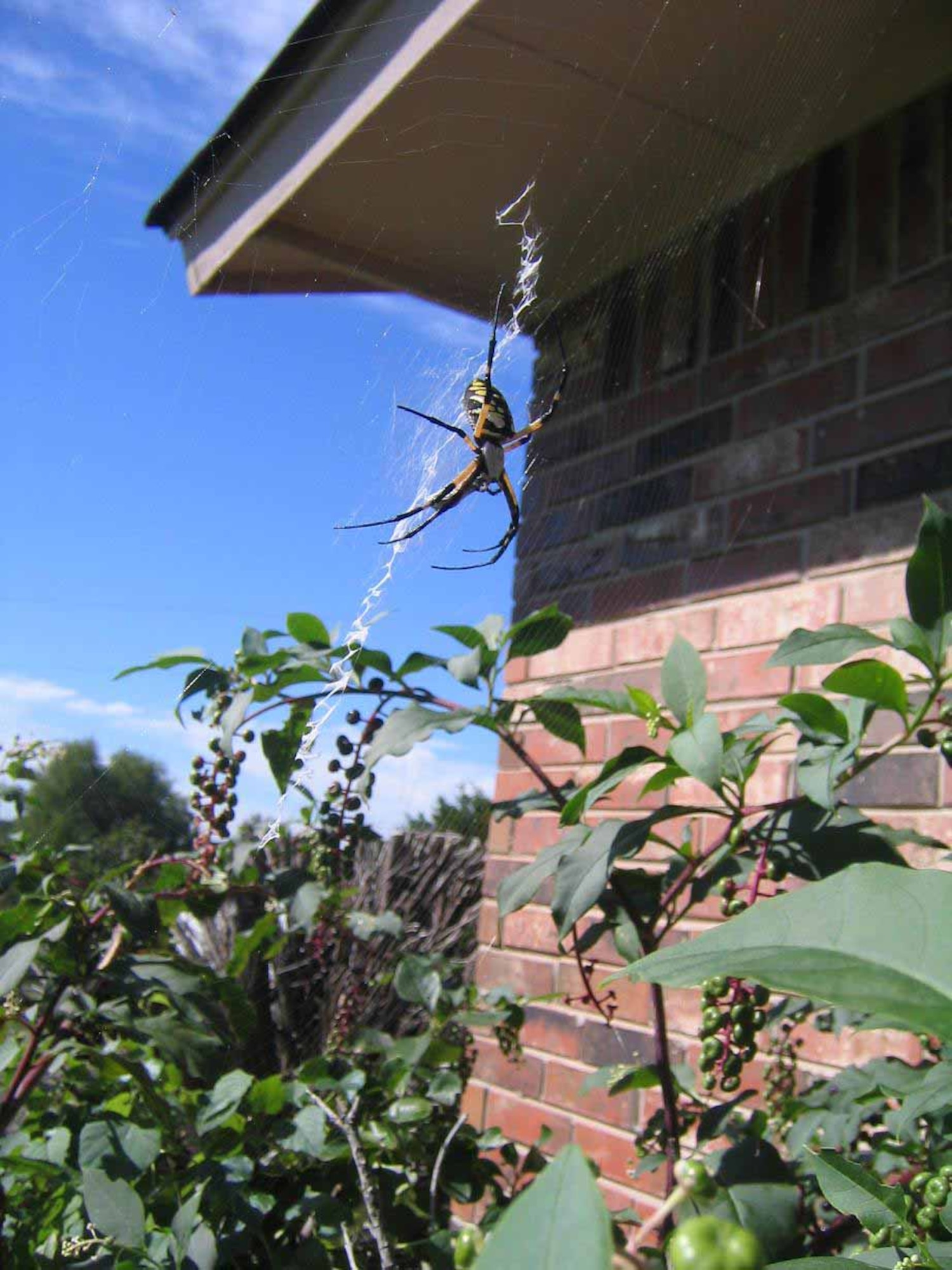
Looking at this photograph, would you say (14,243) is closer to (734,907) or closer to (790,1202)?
(734,907)

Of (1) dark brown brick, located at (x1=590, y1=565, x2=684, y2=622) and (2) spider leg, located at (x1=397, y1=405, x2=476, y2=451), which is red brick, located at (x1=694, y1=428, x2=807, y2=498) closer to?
(1) dark brown brick, located at (x1=590, y1=565, x2=684, y2=622)

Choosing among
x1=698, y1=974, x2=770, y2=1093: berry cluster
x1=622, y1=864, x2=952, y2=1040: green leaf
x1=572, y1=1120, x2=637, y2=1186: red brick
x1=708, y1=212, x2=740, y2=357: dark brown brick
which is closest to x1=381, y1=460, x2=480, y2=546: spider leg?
x1=708, y1=212, x2=740, y2=357: dark brown brick

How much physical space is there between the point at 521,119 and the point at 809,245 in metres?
0.60

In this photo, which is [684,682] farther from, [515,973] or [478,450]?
[515,973]

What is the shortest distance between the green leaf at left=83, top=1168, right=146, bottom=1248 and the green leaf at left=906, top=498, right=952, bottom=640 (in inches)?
31.2

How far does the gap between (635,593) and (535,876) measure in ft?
3.76

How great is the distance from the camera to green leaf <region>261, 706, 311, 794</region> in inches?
45.7

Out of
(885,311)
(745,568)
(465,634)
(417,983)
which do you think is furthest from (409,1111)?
(885,311)

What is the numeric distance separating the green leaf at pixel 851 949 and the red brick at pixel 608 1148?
1.58 m

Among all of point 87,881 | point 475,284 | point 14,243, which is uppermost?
point 475,284

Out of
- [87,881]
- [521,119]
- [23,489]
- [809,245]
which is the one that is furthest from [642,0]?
[87,881]

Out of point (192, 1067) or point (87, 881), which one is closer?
point (192, 1067)

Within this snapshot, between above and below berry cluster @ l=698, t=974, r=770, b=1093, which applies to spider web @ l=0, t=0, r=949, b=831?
above

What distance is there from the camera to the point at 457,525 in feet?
5.81
